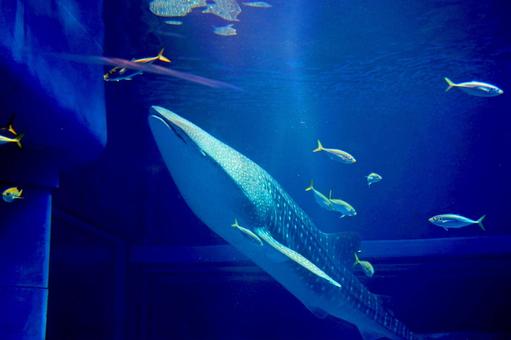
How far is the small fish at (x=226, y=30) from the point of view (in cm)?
777

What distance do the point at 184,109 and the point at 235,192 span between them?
719cm

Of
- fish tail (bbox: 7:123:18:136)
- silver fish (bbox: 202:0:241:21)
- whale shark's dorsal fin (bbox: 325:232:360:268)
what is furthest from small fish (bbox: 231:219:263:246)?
silver fish (bbox: 202:0:241:21)

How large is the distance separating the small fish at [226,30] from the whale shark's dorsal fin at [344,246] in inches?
153

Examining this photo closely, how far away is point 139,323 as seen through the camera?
33.2 feet

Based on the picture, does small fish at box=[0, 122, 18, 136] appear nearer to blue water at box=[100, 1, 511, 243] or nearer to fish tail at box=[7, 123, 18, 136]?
fish tail at box=[7, 123, 18, 136]

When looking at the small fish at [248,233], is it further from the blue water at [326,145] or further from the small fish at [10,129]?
the blue water at [326,145]

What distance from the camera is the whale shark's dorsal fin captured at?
6.03 meters

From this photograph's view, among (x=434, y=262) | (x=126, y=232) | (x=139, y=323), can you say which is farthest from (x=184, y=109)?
(x=434, y=262)

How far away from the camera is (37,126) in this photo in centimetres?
449

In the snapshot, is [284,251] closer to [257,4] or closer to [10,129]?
[10,129]

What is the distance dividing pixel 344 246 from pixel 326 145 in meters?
5.67

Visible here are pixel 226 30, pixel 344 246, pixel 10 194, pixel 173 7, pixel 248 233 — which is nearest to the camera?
pixel 248 233

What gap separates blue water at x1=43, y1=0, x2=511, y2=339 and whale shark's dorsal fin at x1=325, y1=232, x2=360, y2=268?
376 centimetres

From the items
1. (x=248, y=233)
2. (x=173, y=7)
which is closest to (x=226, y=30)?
(x=173, y=7)
